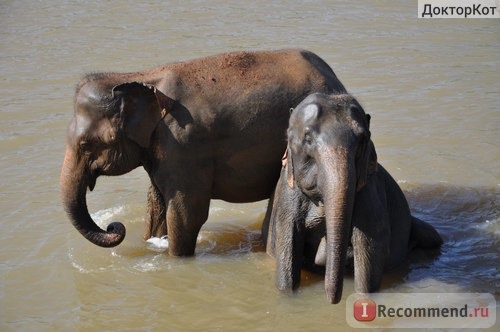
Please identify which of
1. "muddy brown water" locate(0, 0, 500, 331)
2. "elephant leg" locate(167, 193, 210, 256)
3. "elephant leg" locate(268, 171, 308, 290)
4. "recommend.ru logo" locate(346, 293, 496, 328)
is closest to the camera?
"recommend.ru logo" locate(346, 293, 496, 328)

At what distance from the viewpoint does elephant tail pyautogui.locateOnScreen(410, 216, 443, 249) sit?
5.56m

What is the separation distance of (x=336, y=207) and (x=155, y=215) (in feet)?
6.39

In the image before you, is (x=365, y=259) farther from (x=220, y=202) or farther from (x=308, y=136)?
(x=220, y=202)

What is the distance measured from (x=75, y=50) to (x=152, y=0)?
299cm

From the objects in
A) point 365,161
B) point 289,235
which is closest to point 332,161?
point 365,161

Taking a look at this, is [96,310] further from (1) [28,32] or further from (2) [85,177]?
(1) [28,32]

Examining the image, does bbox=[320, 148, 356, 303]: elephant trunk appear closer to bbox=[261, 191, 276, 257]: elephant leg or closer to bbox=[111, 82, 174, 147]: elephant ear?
bbox=[261, 191, 276, 257]: elephant leg

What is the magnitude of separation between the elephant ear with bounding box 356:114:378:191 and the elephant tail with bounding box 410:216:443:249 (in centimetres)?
111

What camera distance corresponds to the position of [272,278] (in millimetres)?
5152

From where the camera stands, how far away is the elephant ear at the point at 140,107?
5.06 metres

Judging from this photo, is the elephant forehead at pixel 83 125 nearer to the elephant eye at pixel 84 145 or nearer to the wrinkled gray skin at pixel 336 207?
the elephant eye at pixel 84 145

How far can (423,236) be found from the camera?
556cm

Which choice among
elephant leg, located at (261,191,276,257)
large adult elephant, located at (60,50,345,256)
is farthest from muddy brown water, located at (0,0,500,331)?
large adult elephant, located at (60,50,345,256)

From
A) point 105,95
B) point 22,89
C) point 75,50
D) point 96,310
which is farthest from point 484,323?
point 75,50
